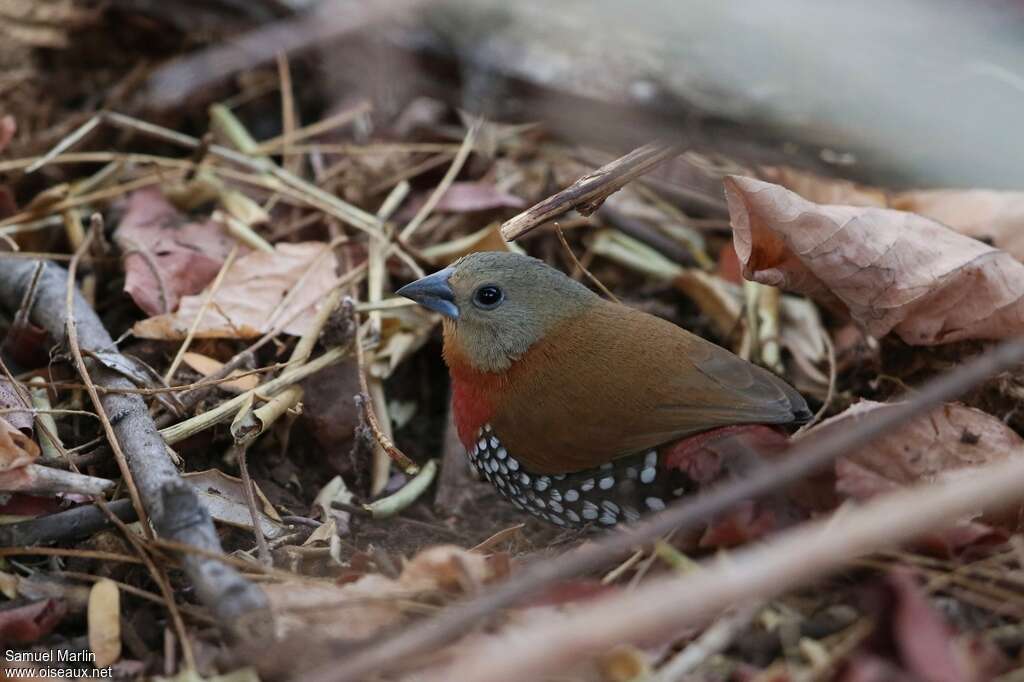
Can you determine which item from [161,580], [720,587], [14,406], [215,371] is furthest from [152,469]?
[720,587]

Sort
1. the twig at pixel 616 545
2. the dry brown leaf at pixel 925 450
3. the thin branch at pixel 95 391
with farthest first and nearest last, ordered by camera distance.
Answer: the thin branch at pixel 95 391, the dry brown leaf at pixel 925 450, the twig at pixel 616 545

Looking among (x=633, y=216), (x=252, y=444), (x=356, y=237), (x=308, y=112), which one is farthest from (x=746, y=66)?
(x=252, y=444)

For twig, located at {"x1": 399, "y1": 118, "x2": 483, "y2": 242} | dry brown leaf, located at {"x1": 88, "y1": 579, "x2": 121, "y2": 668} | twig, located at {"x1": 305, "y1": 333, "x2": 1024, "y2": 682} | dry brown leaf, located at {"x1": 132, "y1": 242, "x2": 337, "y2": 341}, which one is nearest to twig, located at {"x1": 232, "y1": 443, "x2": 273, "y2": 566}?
dry brown leaf, located at {"x1": 88, "y1": 579, "x2": 121, "y2": 668}

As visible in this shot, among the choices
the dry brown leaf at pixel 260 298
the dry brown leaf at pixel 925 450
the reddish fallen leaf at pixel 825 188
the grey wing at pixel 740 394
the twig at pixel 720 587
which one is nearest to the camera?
the twig at pixel 720 587

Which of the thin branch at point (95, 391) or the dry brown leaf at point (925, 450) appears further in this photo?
the thin branch at point (95, 391)

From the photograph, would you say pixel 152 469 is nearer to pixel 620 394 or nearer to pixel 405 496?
pixel 405 496

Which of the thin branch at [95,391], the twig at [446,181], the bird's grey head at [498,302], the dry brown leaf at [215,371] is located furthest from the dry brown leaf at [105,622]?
the twig at [446,181]

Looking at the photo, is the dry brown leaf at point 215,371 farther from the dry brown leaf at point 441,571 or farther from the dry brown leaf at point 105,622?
the dry brown leaf at point 441,571
